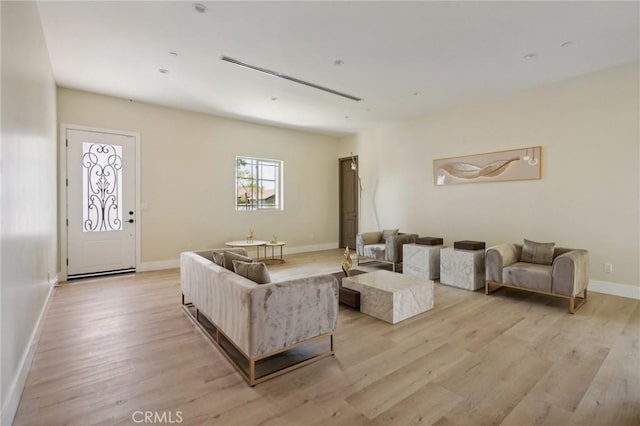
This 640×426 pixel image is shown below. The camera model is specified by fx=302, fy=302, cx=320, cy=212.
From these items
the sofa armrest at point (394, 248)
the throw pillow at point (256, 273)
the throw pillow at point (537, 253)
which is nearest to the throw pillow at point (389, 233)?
the sofa armrest at point (394, 248)

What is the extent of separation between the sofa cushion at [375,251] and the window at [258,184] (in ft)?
8.53

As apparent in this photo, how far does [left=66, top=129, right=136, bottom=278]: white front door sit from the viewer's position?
16.5 feet

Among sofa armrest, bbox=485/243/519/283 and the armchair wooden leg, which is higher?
sofa armrest, bbox=485/243/519/283

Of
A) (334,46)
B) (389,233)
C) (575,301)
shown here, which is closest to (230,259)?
(334,46)

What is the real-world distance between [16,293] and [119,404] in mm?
1056

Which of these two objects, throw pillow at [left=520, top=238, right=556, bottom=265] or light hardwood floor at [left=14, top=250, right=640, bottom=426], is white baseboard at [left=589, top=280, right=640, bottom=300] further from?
throw pillow at [left=520, top=238, right=556, bottom=265]

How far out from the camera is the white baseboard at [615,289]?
3.97m

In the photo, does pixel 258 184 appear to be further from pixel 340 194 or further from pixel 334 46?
pixel 334 46

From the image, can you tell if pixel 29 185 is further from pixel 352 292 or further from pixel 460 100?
→ pixel 460 100

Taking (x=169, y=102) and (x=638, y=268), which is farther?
(x=169, y=102)

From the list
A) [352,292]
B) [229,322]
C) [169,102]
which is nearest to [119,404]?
[229,322]

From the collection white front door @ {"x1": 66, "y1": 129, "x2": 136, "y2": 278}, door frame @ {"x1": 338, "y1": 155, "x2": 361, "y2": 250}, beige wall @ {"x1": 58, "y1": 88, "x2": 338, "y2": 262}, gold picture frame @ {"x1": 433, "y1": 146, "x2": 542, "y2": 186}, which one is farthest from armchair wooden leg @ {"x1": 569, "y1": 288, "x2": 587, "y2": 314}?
white front door @ {"x1": 66, "y1": 129, "x2": 136, "y2": 278}

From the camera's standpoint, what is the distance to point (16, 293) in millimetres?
2070

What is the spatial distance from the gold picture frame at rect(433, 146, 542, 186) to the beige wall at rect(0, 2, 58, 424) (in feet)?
19.4
